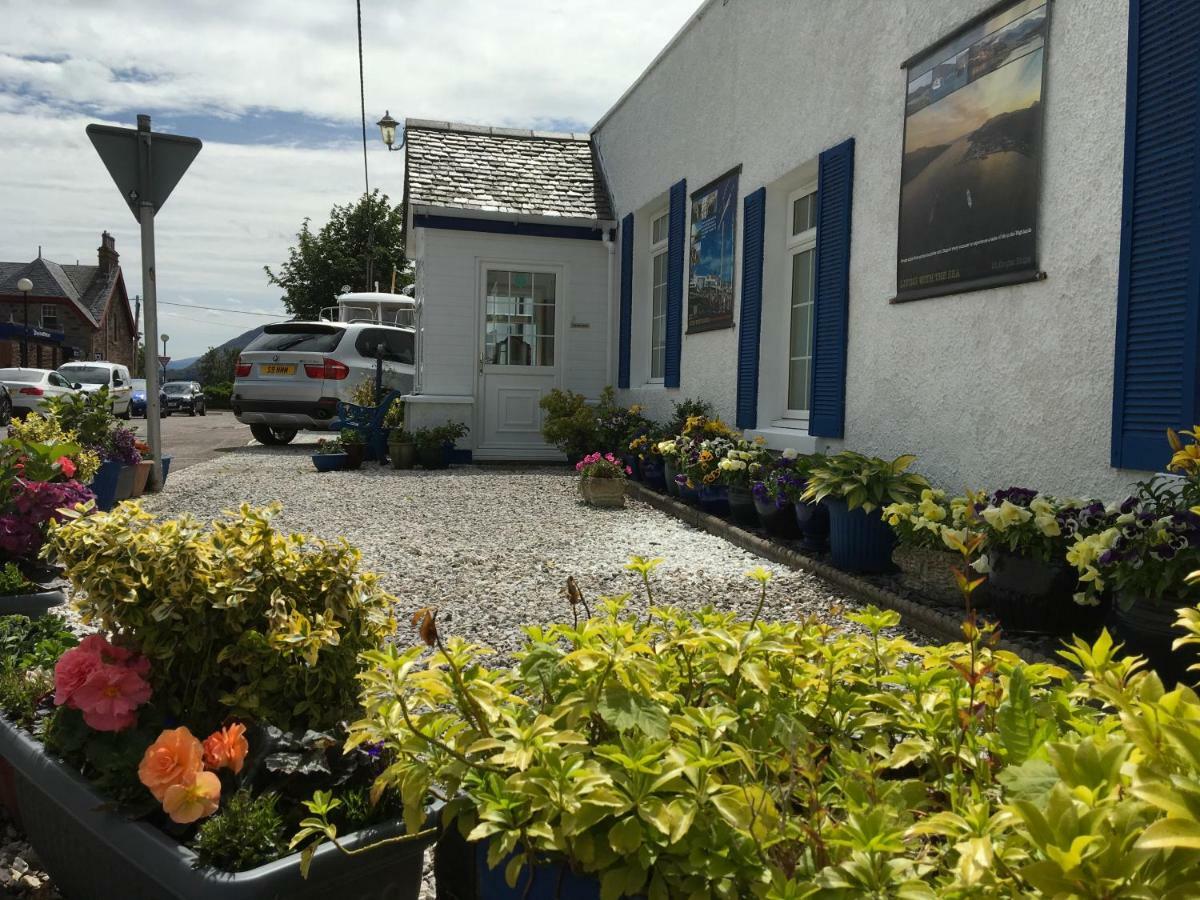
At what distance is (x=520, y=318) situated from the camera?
39.4 feet

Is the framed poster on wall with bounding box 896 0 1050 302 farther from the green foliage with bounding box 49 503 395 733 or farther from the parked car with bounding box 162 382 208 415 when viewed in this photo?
the parked car with bounding box 162 382 208 415

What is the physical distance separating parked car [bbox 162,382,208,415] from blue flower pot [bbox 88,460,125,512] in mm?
30089

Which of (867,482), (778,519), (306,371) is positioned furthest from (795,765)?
(306,371)

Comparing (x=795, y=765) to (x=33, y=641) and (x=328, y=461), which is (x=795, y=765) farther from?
(x=328, y=461)

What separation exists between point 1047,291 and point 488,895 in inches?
156

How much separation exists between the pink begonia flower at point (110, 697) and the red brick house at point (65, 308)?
41.8 m

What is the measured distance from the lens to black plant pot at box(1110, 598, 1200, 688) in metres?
3.07

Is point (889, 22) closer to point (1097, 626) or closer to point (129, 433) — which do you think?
point (1097, 626)

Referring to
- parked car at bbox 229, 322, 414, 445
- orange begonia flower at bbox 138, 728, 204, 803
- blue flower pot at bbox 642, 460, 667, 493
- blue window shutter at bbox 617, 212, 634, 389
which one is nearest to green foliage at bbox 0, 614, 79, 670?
orange begonia flower at bbox 138, 728, 204, 803

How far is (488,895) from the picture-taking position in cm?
156

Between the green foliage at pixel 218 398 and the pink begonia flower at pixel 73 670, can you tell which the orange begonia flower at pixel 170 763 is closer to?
the pink begonia flower at pixel 73 670

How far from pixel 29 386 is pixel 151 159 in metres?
18.1

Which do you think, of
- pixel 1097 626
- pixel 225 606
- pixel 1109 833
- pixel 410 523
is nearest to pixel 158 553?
pixel 225 606

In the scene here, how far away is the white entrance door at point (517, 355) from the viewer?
1187cm
